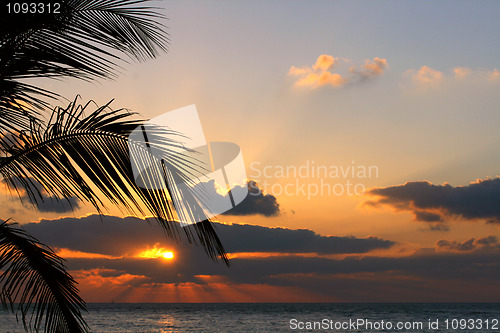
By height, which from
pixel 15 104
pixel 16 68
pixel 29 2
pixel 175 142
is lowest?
pixel 175 142

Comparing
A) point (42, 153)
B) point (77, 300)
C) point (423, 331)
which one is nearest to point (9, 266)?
point (77, 300)

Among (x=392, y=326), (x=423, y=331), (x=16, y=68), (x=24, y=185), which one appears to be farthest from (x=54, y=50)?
(x=392, y=326)

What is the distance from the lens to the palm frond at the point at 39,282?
2893mm

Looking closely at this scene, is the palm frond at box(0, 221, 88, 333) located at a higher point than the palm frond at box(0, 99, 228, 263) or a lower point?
lower

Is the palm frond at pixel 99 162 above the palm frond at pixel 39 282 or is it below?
above

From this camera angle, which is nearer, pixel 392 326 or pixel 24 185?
pixel 24 185

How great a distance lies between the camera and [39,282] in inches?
119

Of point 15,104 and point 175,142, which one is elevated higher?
point 15,104

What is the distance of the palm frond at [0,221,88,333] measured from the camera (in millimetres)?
2893

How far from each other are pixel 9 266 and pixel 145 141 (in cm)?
125

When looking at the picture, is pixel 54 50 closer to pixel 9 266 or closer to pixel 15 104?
pixel 15 104

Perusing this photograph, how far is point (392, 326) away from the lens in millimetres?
45562

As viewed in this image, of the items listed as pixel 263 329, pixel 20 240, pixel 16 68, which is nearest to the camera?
pixel 16 68

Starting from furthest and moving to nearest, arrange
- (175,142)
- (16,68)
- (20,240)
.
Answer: (20,240) → (16,68) → (175,142)
